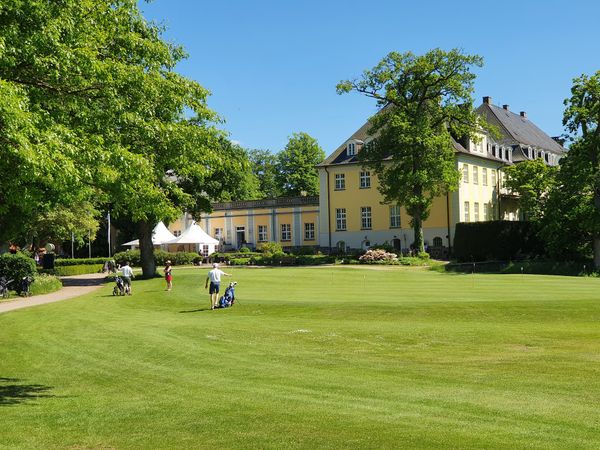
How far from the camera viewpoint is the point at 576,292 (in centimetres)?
2644

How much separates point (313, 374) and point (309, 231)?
6244 cm

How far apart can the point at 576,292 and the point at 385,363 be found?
599 inches

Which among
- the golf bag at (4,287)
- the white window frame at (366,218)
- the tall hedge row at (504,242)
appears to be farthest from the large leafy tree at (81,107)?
the white window frame at (366,218)

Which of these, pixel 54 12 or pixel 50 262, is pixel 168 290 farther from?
pixel 54 12

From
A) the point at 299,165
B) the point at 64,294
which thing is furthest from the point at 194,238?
the point at 299,165

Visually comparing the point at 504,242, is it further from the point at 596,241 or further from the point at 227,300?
the point at 227,300

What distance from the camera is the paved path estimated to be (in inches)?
1138

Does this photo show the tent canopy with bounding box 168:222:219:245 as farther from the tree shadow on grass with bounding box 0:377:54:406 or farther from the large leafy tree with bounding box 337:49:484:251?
the tree shadow on grass with bounding box 0:377:54:406

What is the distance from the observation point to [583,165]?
47.6 metres

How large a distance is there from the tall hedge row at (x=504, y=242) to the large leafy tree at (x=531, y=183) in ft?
5.21

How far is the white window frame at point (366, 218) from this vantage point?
6931 cm

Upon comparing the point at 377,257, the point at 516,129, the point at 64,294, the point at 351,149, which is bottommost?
the point at 64,294

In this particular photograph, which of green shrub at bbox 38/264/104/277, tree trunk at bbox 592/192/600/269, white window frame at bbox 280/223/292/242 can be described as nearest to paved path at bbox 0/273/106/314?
green shrub at bbox 38/264/104/277

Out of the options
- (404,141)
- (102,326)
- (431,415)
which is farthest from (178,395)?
(404,141)
